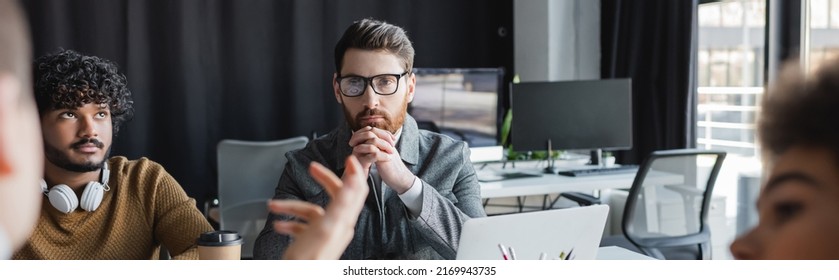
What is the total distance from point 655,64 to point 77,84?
2820mm

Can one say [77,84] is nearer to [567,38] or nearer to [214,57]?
[214,57]

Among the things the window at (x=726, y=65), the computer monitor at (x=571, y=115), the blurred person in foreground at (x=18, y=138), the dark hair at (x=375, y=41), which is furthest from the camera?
the window at (x=726, y=65)

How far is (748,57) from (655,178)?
3.31 ft

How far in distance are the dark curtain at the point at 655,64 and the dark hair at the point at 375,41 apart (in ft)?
7.47

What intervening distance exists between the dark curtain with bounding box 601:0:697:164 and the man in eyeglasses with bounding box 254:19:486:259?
7.13 feet

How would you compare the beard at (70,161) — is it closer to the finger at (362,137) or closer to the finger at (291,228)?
the finger at (362,137)

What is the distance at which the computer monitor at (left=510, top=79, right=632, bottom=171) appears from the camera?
2803 millimetres

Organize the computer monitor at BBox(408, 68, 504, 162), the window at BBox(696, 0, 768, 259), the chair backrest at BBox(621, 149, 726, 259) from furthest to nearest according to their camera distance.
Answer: the computer monitor at BBox(408, 68, 504, 162) → the window at BBox(696, 0, 768, 259) → the chair backrest at BBox(621, 149, 726, 259)

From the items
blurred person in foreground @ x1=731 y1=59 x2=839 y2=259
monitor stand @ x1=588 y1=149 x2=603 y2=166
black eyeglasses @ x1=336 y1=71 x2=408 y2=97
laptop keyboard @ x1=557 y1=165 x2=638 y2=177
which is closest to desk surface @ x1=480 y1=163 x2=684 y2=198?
laptop keyboard @ x1=557 y1=165 x2=638 y2=177

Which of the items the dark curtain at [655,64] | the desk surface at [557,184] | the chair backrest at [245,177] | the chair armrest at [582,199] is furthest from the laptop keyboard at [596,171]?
the chair backrest at [245,177]

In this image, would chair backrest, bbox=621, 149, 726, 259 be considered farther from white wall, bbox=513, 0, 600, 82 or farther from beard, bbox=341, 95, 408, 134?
white wall, bbox=513, 0, 600, 82

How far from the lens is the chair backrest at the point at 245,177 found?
2680 mm

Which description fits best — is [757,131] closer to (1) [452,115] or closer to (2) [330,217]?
(2) [330,217]

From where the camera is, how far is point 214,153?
12.3ft
